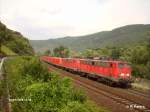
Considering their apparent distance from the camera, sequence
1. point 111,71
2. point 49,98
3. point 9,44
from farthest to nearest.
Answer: point 9,44 < point 111,71 < point 49,98

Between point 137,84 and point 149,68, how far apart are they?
12.2 metres

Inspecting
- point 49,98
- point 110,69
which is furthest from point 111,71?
point 49,98

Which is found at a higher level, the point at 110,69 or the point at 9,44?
the point at 9,44

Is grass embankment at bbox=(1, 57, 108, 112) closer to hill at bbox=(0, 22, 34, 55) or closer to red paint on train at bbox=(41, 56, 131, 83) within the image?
red paint on train at bbox=(41, 56, 131, 83)

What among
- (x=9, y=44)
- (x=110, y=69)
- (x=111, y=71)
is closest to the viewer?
(x=111, y=71)

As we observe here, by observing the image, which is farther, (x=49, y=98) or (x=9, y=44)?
(x=9, y=44)

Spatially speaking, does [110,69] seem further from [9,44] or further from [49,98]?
[9,44]

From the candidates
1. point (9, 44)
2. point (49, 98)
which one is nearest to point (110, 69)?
point (49, 98)

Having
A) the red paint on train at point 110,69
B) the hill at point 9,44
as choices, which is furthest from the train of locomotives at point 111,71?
the hill at point 9,44

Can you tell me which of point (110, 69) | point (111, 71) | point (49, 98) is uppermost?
point (110, 69)

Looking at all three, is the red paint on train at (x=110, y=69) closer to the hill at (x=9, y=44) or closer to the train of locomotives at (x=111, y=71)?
the train of locomotives at (x=111, y=71)

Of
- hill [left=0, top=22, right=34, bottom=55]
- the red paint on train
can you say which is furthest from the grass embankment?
hill [left=0, top=22, right=34, bottom=55]

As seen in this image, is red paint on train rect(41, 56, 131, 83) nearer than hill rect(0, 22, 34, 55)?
Yes

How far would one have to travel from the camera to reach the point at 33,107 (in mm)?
19875
